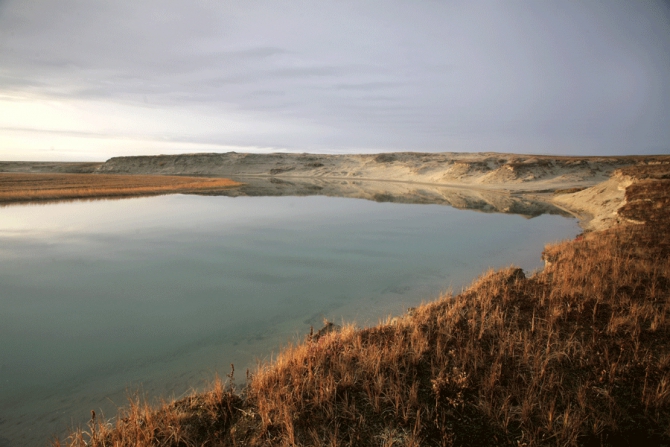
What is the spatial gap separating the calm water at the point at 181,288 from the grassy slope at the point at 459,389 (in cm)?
140

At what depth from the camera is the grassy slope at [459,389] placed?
292 cm

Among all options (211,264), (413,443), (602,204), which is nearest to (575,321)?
(413,443)

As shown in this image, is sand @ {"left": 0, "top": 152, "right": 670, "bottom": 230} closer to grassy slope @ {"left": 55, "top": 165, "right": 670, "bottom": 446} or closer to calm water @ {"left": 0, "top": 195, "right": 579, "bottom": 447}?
calm water @ {"left": 0, "top": 195, "right": 579, "bottom": 447}

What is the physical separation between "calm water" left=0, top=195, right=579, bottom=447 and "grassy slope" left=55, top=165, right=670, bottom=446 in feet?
4.60

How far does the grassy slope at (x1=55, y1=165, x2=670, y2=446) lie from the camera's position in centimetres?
292

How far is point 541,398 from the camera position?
327cm

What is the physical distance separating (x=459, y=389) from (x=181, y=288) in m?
7.59

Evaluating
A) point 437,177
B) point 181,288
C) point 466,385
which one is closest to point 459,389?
point 466,385

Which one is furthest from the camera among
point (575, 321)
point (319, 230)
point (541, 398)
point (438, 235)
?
point (319, 230)

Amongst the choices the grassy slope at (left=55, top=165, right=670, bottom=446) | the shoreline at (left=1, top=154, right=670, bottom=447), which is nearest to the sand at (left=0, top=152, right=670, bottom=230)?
the shoreline at (left=1, top=154, right=670, bottom=447)

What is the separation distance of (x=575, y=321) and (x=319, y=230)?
12.8 meters

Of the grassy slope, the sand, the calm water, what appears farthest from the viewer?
the sand

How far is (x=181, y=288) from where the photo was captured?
8758mm

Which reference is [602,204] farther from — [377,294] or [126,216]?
[126,216]
